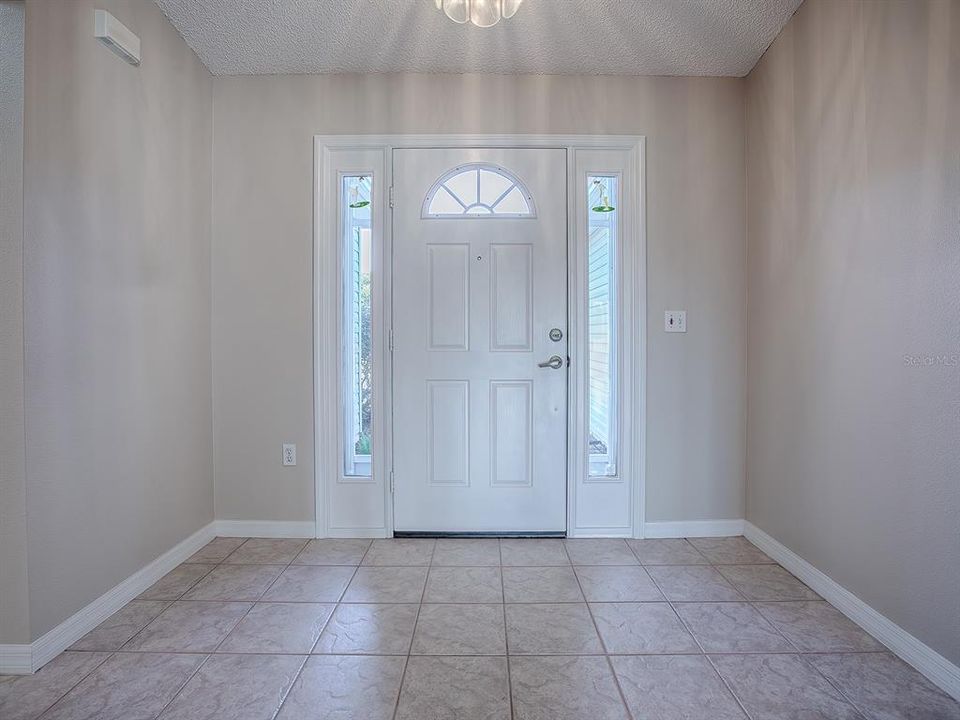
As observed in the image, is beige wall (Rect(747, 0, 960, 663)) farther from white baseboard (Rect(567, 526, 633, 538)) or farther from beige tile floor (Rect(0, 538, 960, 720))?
white baseboard (Rect(567, 526, 633, 538))

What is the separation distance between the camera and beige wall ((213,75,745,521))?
2.70 m

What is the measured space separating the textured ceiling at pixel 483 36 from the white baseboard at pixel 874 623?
2.36 metres

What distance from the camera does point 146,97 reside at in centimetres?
219

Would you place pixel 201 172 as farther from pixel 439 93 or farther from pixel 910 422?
pixel 910 422

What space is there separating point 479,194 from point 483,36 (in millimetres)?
707

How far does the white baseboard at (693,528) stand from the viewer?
2709 millimetres

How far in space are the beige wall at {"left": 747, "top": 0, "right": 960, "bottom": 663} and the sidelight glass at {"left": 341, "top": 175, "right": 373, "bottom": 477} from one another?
199 centimetres

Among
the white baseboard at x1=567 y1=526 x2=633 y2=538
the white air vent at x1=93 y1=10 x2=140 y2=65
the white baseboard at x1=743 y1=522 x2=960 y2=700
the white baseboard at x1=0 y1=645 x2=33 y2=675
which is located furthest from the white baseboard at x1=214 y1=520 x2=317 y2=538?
the white baseboard at x1=743 y1=522 x2=960 y2=700

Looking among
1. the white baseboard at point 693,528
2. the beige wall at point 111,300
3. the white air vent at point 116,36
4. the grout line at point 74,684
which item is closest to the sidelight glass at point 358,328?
the beige wall at point 111,300

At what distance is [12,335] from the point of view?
158 cm

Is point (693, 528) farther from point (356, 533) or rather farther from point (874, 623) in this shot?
point (356, 533)

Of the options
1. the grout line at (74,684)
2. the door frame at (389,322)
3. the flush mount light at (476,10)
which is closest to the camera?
the grout line at (74,684)

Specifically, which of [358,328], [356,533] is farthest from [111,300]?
[356,533]

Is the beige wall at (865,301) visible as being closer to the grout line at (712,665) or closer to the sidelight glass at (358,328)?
the grout line at (712,665)
